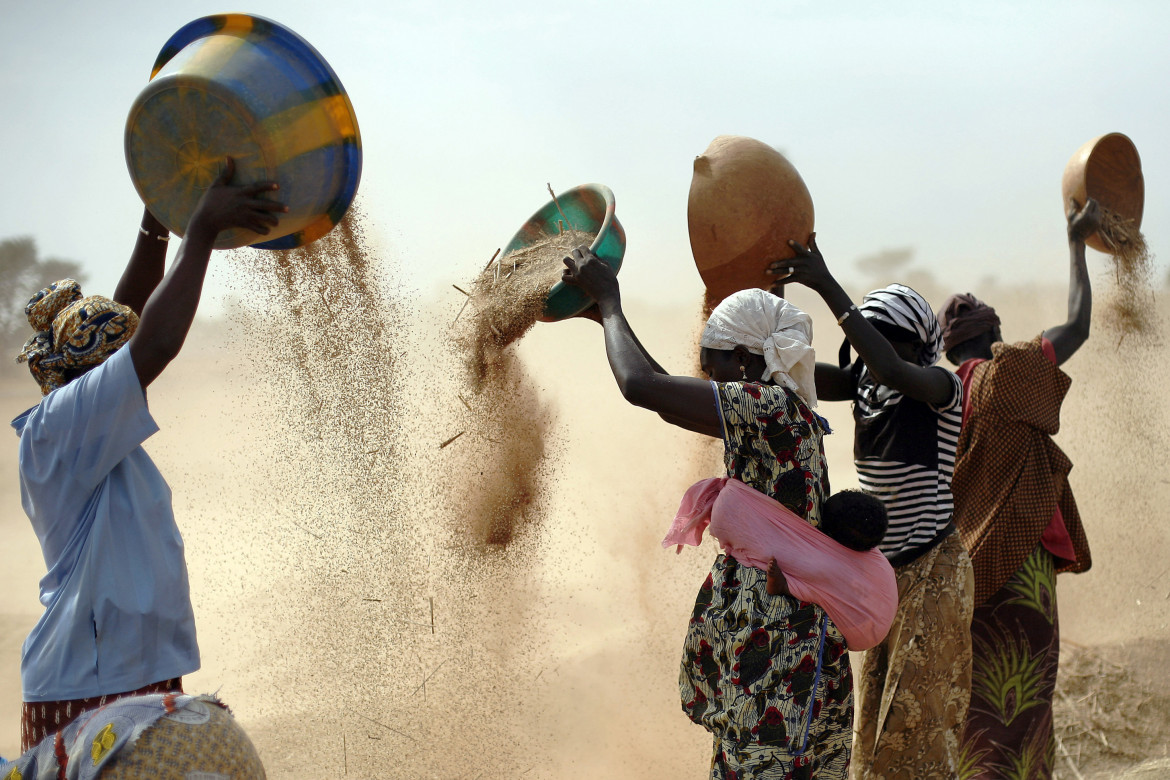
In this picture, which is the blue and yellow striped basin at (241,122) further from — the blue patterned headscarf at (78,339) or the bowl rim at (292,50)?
the blue patterned headscarf at (78,339)

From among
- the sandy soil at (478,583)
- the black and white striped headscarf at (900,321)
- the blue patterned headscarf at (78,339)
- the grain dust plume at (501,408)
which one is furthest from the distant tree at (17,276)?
the black and white striped headscarf at (900,321)

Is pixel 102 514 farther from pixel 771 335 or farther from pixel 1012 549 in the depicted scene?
pixel 1012 549

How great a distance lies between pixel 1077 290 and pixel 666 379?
2540 mm

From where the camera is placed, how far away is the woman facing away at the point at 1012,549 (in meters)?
3.23

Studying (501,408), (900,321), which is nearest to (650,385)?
(900,321)

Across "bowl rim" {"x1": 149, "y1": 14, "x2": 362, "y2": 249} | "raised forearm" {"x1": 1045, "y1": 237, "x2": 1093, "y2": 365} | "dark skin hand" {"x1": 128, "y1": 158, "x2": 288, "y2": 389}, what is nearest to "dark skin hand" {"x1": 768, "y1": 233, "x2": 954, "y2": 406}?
"raised forearm" {"x1": 1045, "y1": 237, "x2": 1093, "y2": 365}

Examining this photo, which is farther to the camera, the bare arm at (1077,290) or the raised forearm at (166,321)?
the bare arm at (1077,290)

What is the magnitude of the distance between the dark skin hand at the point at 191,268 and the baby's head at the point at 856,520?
1509 mm

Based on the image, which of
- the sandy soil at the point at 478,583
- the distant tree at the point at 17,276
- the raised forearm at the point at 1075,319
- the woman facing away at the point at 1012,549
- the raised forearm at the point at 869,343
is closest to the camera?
the raised forearm at the point at 869,343

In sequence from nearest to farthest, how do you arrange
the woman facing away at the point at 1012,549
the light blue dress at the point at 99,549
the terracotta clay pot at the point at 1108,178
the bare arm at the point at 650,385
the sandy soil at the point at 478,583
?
the light blue dress at the point at 99,549 < the bare arm at the point at 650,385 < the woman facing away at the point at 1012,549 < the sandy soil at the point at 478,583 < the terracotta clay pot at the point at 1108,178

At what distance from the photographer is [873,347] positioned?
260cm

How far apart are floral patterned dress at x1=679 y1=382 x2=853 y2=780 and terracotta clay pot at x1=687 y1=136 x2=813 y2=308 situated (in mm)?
875

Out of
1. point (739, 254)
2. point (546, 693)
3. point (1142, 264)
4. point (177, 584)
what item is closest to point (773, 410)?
point (739, 254)

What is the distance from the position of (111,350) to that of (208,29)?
97cm
